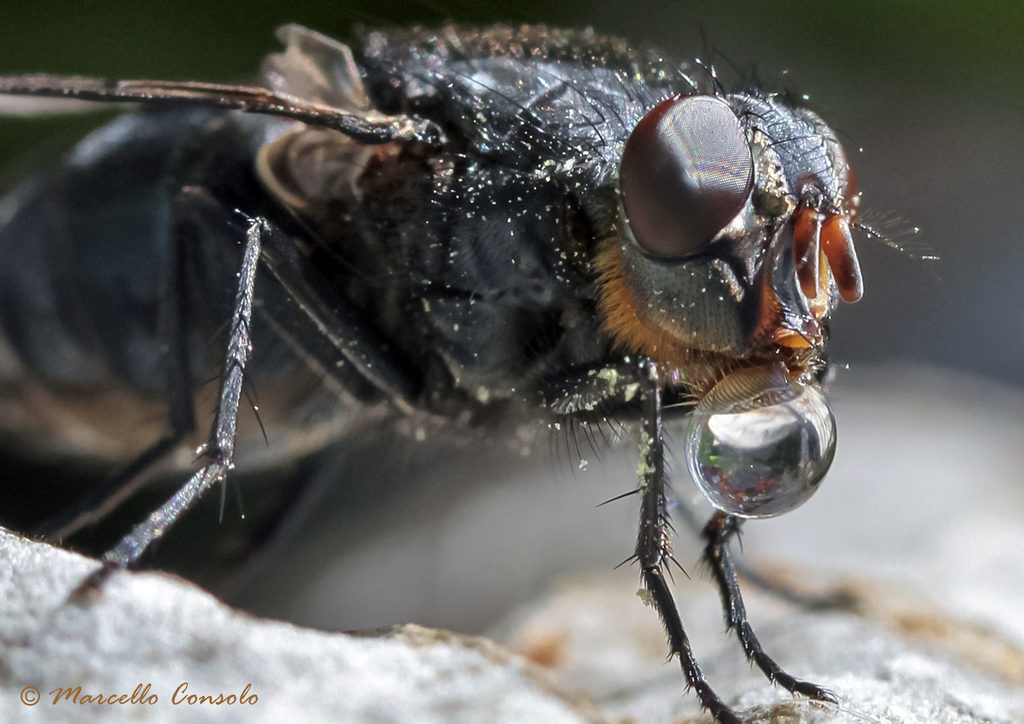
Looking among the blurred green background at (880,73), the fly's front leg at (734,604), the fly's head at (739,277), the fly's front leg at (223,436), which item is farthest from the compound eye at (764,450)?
the blurred green background at (880,73)

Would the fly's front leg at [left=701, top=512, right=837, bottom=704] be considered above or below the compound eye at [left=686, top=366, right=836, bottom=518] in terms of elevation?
below

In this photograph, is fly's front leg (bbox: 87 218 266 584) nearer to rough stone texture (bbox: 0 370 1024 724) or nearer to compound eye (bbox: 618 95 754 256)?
rough stone texture (bbox: 0 370 1024 724)

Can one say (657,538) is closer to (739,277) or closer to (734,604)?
(734,604)

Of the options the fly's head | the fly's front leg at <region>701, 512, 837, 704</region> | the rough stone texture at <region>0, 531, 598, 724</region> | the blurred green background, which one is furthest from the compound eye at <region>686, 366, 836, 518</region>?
the blurred green background

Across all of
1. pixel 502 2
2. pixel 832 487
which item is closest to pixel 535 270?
pixel 832 487

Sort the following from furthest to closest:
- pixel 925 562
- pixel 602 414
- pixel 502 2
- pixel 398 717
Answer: pixel 502 2 < pixel 925 562 < pixel 602 414 < pixel 398 717

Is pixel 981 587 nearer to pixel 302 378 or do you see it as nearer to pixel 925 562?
pixel 925 562

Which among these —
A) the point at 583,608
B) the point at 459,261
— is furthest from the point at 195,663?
the point at 583,608
